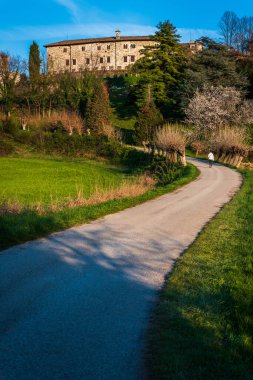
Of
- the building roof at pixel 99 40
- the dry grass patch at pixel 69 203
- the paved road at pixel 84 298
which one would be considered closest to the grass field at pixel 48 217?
the dry grass patch at pixel 69 203

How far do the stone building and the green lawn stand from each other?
60554 millimetres

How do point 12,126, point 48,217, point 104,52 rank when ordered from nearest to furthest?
point 48,217, point 12,126, point 104,52

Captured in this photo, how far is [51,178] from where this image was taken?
31141 mm

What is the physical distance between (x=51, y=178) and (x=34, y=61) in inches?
1661

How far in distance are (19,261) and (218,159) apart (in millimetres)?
34412

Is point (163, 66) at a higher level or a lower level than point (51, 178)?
higher

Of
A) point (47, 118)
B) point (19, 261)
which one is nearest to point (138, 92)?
point (47, 118)

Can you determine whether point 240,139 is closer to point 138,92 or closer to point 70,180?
point 70,180

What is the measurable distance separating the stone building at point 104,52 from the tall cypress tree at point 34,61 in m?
25.1

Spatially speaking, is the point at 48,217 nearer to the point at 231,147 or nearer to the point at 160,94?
the point at 231,147

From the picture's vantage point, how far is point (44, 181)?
2942 cm

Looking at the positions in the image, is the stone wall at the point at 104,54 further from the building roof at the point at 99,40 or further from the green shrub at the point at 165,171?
the green shrub at the point at 165,171

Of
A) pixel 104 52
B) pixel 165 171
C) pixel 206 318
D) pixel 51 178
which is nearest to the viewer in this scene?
pixel 206 318

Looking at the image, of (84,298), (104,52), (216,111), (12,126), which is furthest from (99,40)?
(84,298)
